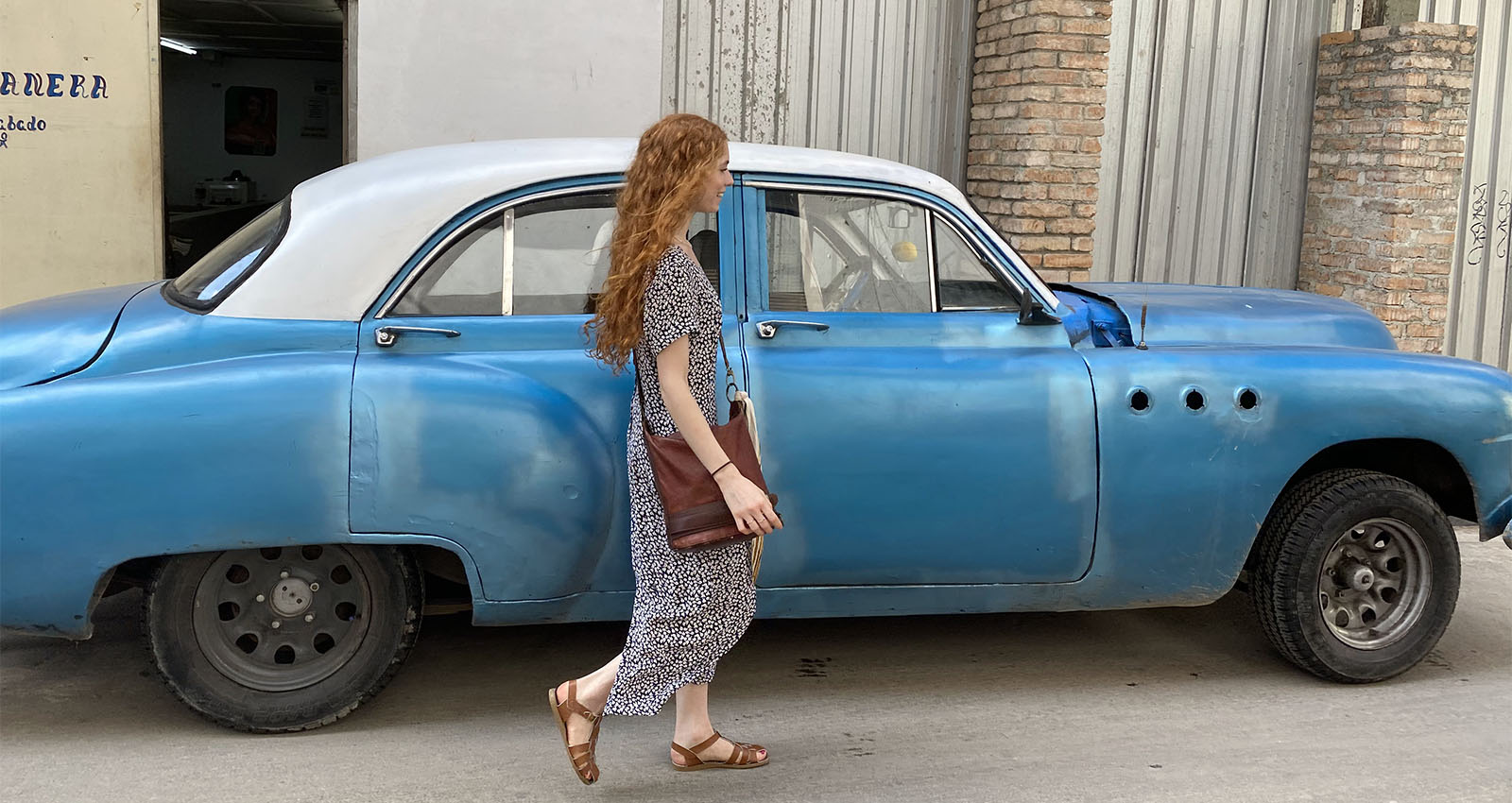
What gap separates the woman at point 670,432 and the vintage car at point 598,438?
45 cm

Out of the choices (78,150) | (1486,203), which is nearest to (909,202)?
(78,150)

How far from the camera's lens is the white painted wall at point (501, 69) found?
755 cm

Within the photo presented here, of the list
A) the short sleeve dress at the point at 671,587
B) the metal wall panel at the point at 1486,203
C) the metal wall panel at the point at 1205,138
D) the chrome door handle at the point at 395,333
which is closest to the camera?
the short sleeve dress at the point at 671,587

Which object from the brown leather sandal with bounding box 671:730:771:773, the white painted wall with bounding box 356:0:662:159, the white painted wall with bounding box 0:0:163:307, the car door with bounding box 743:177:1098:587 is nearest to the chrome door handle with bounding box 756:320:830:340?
the car door with bounding box 743:177:1098:587

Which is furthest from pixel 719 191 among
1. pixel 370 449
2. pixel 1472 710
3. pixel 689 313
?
pixel 1472 710

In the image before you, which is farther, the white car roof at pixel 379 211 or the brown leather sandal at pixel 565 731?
the white car roof at pixel 379 211

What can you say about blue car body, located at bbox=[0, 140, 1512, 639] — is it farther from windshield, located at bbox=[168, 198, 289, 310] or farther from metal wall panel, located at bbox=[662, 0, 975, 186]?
metal wall panel, located at bbox=[662, 0, 975, 186]

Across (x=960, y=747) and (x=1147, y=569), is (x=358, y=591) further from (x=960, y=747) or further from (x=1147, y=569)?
(x=1147, y=569)

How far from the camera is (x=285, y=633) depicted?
13.4 feet

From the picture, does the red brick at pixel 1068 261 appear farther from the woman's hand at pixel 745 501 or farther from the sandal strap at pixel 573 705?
the sandal strap at pixel 573 705

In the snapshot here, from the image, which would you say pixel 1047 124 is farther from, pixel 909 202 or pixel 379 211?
pixel 379 211

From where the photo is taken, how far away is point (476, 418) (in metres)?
3.96

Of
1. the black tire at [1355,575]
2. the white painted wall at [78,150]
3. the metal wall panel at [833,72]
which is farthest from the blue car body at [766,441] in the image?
the metal wall panel at [833,72]

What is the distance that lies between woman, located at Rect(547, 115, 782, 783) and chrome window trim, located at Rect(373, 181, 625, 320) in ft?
1.82
